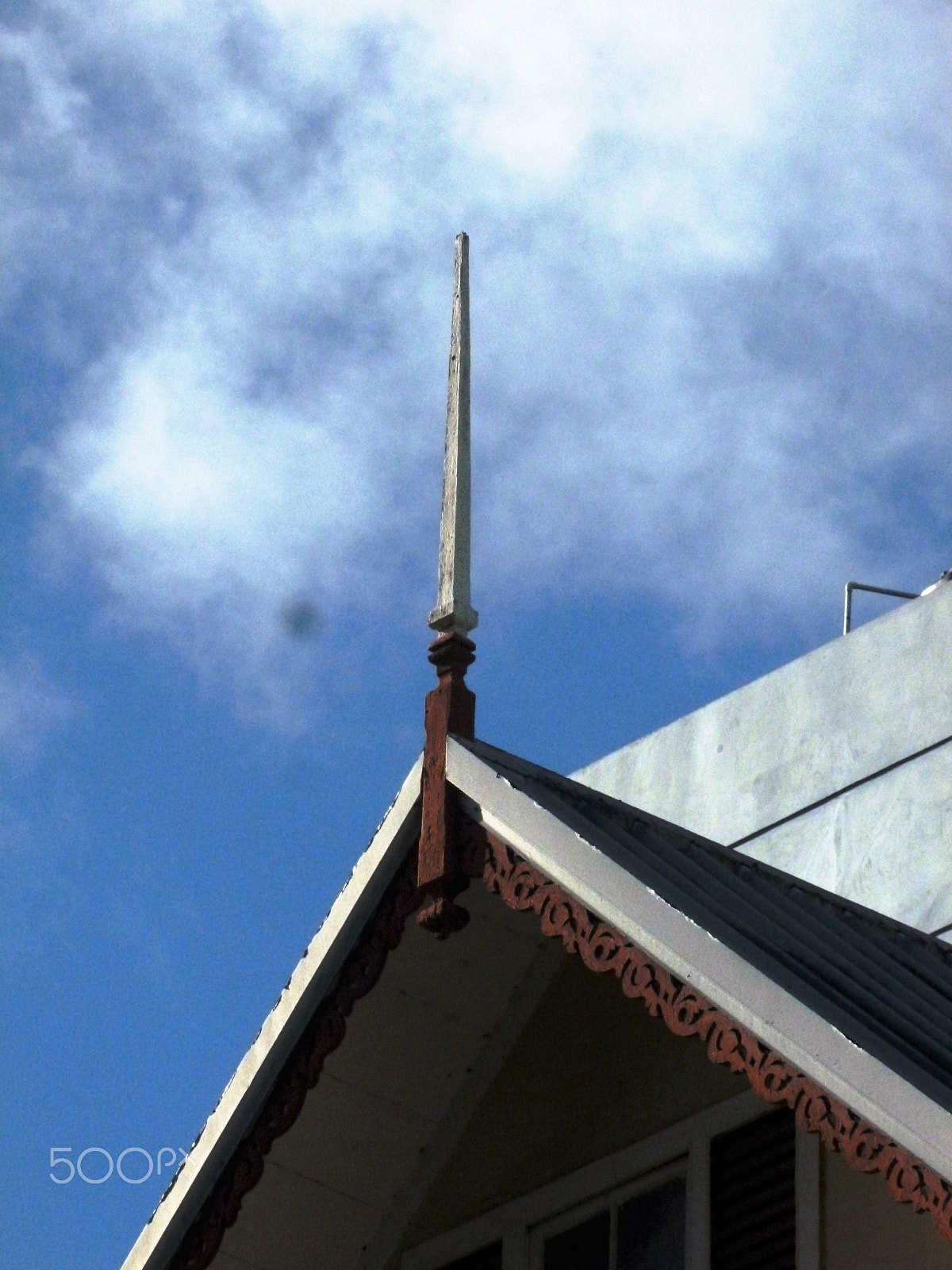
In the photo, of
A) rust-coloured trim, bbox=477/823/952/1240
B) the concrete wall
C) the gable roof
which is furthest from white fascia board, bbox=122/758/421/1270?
the concrete wall

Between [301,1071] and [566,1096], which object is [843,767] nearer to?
[566,1096]

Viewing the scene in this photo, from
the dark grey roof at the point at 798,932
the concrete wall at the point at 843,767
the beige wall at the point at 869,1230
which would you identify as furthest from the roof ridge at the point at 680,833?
the concrete wall at the point at 843,767

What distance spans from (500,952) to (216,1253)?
165cm

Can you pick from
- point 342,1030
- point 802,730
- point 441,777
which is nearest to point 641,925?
point 441,777

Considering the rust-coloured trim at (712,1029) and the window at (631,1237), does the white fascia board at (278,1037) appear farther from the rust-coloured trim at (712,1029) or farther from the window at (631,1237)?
the window at (631,1237)

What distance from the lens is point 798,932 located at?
7977mm

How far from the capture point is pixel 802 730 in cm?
1530

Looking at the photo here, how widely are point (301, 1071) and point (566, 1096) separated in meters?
1.31

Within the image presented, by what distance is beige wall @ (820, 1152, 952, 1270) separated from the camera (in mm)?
8210

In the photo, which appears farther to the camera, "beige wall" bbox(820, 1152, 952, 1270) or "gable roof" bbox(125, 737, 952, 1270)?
"beige wall" bbox(820, 1152, 952, 1270)

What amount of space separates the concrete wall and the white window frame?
413 centimetres

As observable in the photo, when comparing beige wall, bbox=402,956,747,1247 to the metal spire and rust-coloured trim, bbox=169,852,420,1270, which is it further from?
the metal spire

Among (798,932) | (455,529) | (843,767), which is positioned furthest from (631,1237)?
(843,767)

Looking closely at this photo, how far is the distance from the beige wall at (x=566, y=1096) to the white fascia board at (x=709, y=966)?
176cm
